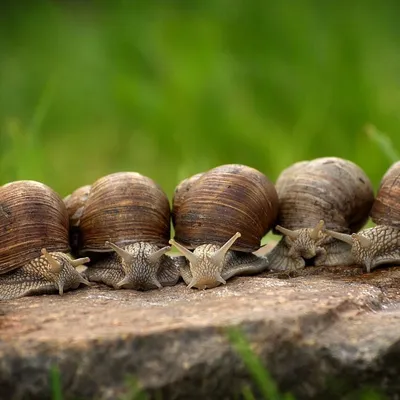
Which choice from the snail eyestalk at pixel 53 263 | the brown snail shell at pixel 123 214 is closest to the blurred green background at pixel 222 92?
the brown snail shell at pixel 123 214

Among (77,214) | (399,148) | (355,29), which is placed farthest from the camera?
(355,29)

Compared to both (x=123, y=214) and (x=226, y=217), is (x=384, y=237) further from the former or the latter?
(x=123, y=214)

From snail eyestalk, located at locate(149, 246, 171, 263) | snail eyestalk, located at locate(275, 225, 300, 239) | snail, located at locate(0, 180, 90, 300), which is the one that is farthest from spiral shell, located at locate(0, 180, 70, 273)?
snail eyestalk, located at locate(275, 225, 300, 239)

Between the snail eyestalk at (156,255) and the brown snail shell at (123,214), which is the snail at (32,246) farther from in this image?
the snail eyestalk at (156,255)

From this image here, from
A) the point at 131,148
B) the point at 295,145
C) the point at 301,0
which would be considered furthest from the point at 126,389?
the point at 301,0

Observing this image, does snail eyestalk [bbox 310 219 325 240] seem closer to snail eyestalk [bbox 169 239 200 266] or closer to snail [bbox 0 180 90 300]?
snail eyestalk [bbox 169 239 200 266]

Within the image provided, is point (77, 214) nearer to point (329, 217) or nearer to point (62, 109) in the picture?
point (329, 217)
